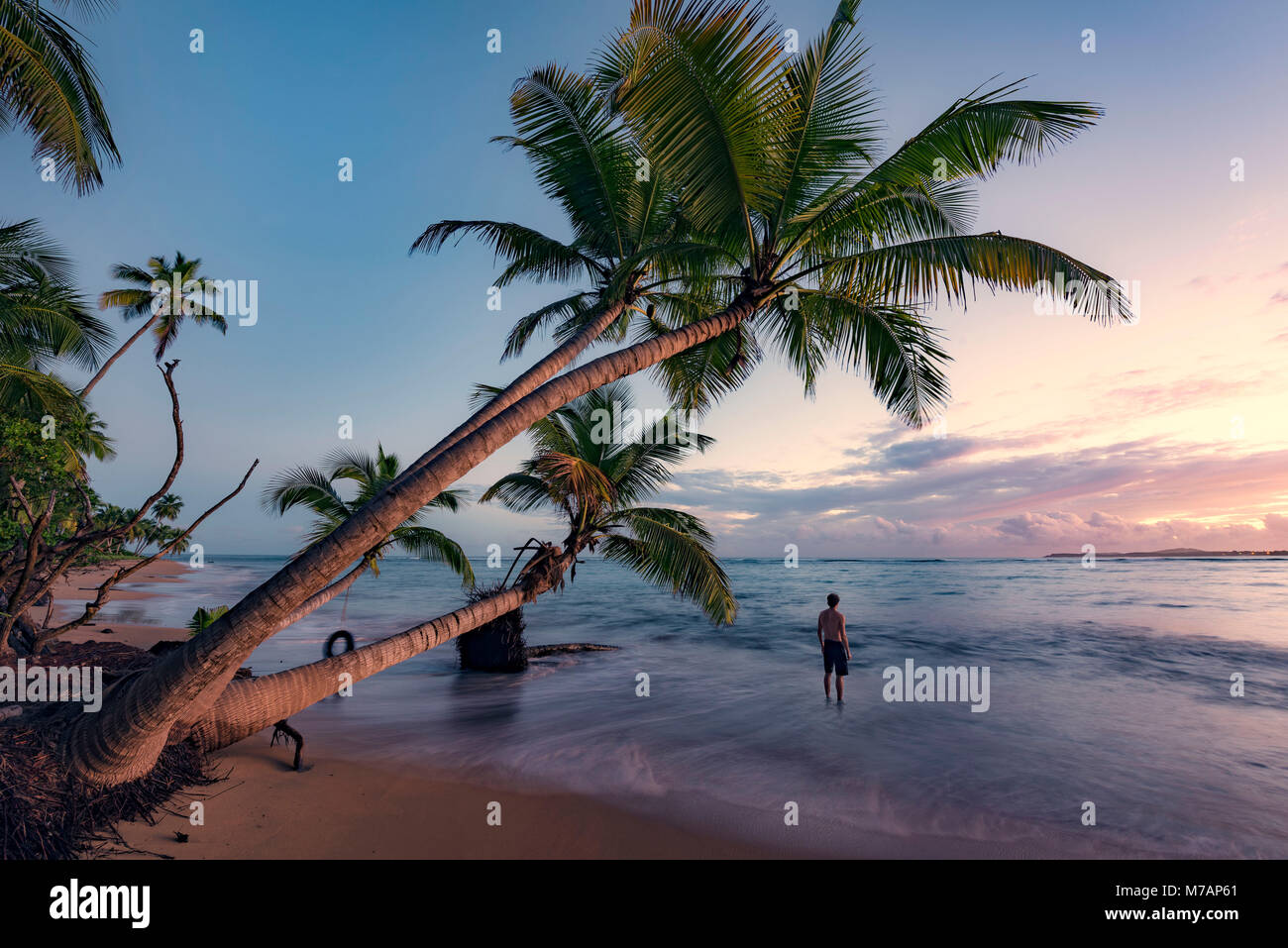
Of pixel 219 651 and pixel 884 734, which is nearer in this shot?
pixel 219 651

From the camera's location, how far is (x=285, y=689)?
19.4 ft

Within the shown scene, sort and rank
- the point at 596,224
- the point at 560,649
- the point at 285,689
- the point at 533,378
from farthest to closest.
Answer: the point at 560,649, the point at 596,224, the point at 533,378, the point at 285,689

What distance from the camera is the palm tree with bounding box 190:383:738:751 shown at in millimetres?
5859

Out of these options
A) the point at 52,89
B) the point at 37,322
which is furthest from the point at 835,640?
the point at 37,322

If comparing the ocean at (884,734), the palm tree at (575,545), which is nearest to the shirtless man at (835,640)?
the ocean at (884,734)

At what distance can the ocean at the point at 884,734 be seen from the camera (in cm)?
593

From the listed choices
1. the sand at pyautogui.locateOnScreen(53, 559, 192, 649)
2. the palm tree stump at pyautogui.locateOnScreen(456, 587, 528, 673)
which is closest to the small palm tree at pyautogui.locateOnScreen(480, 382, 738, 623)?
the palm tree stump at pyautogui.locateOnScreen(456, 587, 528, 673)

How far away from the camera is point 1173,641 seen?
1848 cm

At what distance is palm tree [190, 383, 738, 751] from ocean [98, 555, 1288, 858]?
1503 mm

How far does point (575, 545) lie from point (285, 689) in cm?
468

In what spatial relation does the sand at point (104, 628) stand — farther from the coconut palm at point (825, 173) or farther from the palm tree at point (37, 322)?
the coconut palm at point (825, 173)

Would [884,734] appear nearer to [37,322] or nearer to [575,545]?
[575,545]

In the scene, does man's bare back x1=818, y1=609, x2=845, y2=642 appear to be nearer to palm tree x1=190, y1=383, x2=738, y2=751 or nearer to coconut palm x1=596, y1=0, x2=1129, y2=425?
palm tree x1=190, y1=383, x2=738, y2=751
